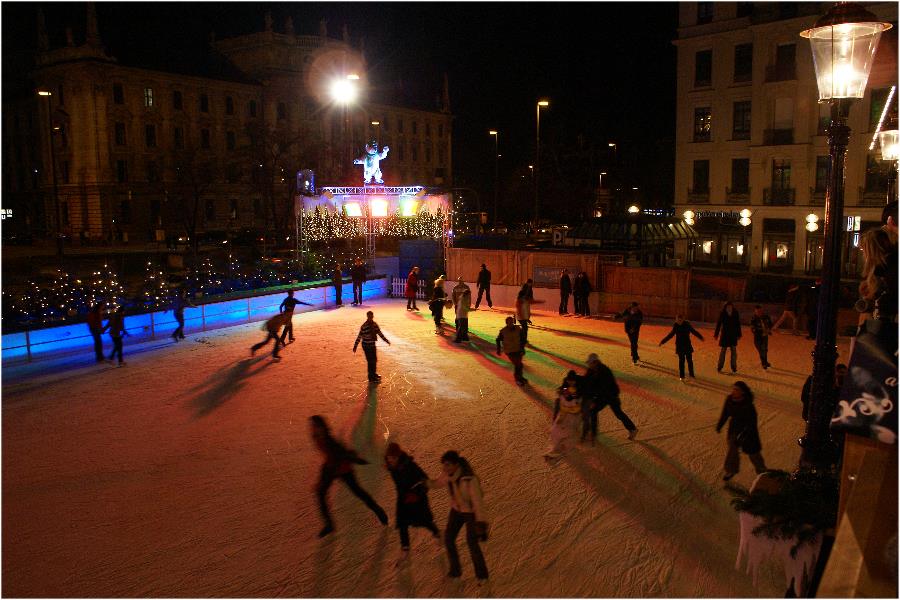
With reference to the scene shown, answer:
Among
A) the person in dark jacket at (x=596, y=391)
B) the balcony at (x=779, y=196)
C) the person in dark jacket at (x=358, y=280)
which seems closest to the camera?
the person in dark jacket at (x=596, y=391)

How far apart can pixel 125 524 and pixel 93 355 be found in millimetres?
9944

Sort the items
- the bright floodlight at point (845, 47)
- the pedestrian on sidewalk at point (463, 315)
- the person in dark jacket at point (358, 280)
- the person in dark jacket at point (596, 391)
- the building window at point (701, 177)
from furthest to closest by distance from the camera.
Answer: the building window at point (701, 177)
the person in dark jacket at point (358, 280)
the pedestrian on sidewalk at point (463, 315)
the person in dark jacket at point (596, 391)
the bright floodlight at point (845, 47)

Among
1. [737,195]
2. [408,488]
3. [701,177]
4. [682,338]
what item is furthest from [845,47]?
[701,177]

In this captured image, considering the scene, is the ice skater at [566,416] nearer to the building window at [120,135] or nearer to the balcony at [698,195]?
the balcony at [698,195]

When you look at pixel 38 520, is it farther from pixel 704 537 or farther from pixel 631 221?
pixel 631 221

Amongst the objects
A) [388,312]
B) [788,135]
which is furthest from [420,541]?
[788,135]

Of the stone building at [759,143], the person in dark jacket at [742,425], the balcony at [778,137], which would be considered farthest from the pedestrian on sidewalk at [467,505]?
the balcony at [778,137]

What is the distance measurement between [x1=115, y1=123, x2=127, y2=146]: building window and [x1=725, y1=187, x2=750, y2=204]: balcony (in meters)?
40.9

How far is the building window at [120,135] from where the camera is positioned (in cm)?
5234

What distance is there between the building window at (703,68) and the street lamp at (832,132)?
3420 cm

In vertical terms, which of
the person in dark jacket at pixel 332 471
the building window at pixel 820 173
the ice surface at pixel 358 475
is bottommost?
the ice surface at pixel 358 475

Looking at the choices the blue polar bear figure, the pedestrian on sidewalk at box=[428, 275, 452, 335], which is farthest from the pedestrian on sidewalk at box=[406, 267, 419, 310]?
the blue polar bear figure

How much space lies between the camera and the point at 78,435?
10953 mm

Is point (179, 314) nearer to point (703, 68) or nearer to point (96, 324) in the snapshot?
point (96, 324)
